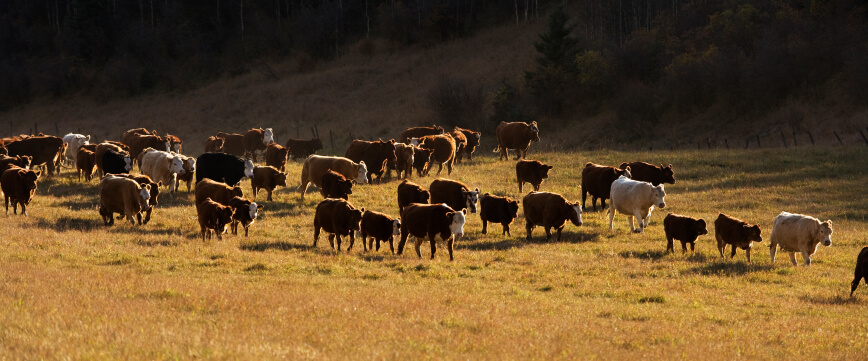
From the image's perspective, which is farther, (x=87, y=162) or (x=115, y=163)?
(x=87, y=162)

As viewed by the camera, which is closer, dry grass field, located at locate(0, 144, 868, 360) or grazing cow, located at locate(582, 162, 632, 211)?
dry grass field, located at locate(0, 144, 868, 360)

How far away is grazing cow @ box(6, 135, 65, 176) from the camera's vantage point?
2956 cm

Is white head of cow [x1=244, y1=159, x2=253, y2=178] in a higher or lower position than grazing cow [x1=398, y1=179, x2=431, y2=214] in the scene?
higher

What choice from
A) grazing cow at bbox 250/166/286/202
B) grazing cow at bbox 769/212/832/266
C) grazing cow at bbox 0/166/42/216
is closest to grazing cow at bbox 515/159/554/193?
grazing cow at bbox 250/166/286/202

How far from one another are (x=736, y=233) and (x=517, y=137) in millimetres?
19043

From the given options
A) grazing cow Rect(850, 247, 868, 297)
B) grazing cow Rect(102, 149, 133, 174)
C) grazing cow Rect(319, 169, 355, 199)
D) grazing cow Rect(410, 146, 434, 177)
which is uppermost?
grazing cow Rect(102, 149, 133, 174)

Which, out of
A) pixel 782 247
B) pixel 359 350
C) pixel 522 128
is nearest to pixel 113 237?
pixel 359 350

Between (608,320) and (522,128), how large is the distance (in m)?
24.8

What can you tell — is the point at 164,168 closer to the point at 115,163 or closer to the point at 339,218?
the point at 115,163

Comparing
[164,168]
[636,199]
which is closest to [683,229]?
[636,199]

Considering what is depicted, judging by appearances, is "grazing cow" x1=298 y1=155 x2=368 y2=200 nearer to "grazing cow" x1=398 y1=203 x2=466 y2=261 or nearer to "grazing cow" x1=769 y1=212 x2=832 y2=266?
"grazing cow" x1=398 y1=203 x2=466 y2=261

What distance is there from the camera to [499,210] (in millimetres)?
20297

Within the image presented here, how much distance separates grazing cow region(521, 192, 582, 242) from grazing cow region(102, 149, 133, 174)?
13356 millimetres

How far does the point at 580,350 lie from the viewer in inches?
405
